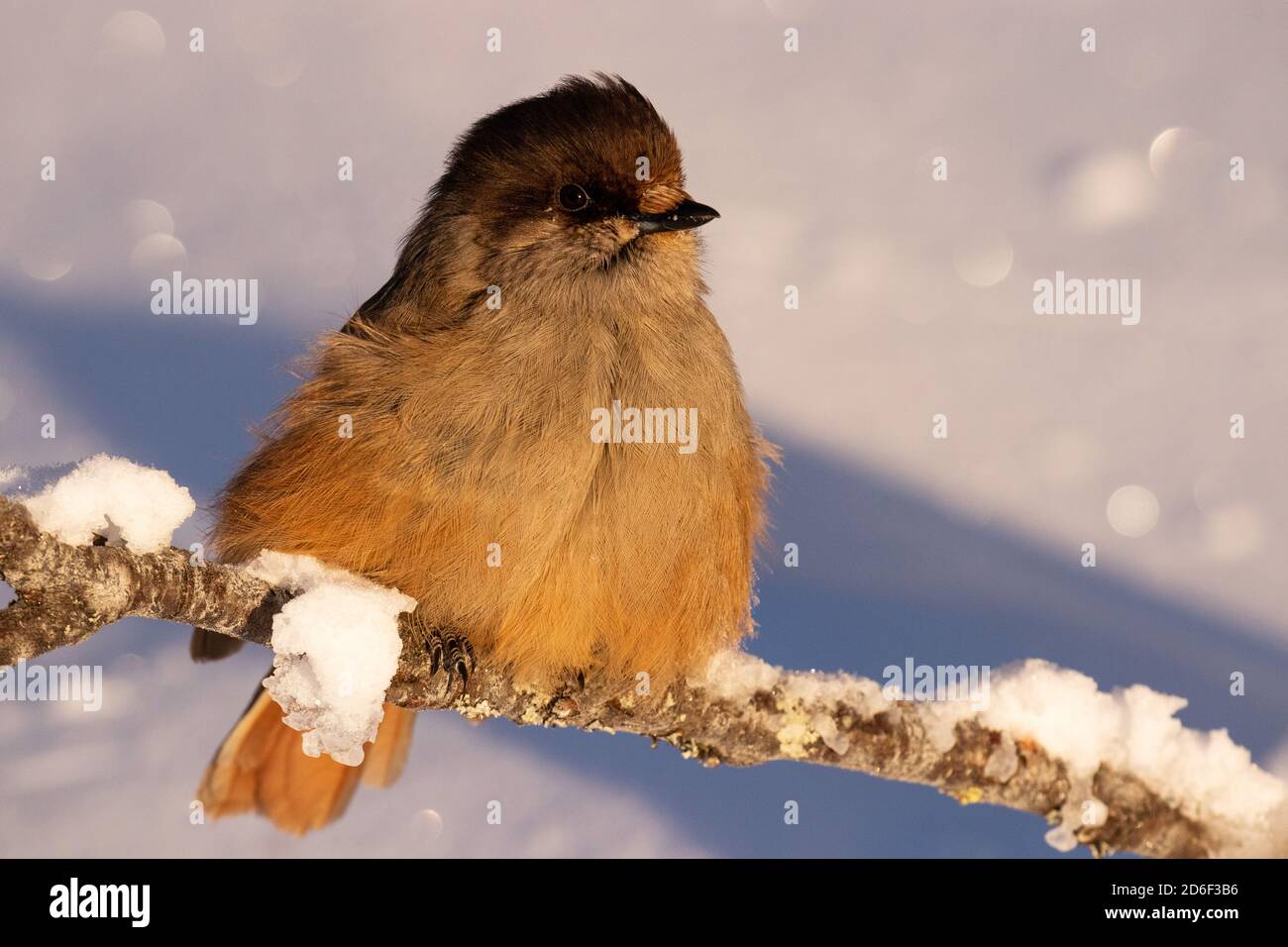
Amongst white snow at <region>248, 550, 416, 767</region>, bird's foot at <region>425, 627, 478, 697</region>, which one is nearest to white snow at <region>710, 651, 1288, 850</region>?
bird's foot at <region>425, 627, 478, 697</region>

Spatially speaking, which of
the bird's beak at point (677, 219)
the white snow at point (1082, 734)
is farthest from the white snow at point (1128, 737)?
the bird's beak at point (677, 219)

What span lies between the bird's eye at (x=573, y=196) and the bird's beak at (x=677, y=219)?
200 mm

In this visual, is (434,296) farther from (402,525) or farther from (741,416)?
(741,416)

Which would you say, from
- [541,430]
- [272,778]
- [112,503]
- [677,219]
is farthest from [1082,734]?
[272,778]

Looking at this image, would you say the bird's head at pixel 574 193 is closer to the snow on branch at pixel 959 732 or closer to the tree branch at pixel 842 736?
the snow on branch at pixel 959 732

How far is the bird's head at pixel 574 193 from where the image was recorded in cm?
425

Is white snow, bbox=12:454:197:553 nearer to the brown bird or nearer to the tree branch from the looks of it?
the brown bird

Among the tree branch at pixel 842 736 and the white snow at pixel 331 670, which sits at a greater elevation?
the white snow at pixel 331 670

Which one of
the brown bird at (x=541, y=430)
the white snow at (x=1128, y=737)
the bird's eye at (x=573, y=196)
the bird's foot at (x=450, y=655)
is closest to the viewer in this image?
the brown bird at (x=541, y=430)

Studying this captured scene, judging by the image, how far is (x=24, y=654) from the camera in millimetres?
2668

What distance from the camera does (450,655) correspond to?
12.9 ft

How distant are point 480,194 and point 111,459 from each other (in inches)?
80.7

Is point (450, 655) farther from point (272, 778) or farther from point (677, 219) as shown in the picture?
point (272, 778)

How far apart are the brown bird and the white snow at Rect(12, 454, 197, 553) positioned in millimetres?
893
